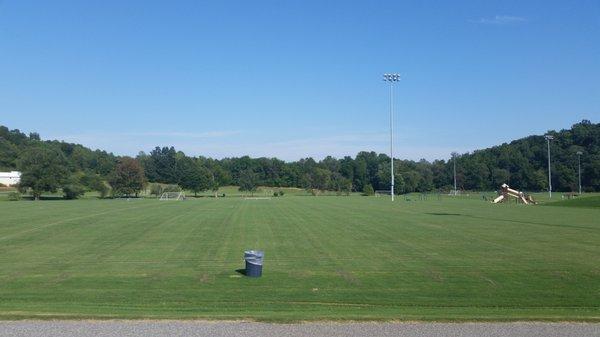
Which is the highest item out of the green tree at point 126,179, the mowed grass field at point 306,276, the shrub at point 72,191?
the green tree at point 126,179

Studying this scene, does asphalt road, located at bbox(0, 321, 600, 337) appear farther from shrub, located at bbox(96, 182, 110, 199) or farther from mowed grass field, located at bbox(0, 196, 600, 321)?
shrub, located at bbox(96, 182, 110, 199)

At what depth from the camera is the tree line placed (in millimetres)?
118125

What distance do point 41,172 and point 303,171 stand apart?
315ft

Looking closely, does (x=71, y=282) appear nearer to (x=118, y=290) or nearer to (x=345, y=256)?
(x=118, y=290)

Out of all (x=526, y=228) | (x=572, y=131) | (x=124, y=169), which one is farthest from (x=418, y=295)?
(x=572, y=131)

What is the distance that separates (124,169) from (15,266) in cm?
11685

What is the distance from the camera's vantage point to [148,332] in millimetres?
9359

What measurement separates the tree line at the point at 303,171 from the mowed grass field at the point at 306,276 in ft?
303

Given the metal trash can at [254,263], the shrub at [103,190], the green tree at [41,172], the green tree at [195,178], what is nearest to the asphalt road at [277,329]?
the metal trash can at [254,263]

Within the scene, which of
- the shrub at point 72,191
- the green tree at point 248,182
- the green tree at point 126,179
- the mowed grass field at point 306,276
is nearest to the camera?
the mowed grass field at point 306,276

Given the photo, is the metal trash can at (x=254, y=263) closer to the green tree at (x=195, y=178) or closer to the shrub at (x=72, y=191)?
the shrub at (x=72, y=191)

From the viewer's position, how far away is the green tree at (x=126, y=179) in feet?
430

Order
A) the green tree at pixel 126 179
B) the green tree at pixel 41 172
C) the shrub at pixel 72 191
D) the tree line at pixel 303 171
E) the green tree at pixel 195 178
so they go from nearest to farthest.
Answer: the shrub at pixel 72 191 < the green tree at pixel 41 172 < the tree line at pixel 303 171 < the green tree at pixel 126 179 < the green tree at pixel 195 178

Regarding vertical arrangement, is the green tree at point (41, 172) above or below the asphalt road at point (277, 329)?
above
